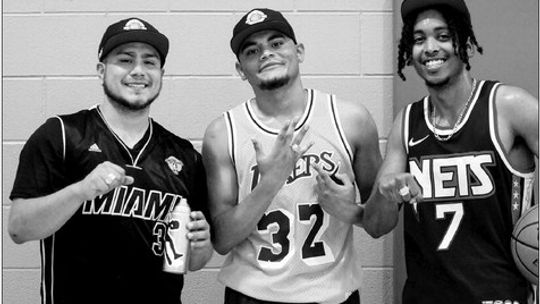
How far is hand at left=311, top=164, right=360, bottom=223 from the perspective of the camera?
194 cm

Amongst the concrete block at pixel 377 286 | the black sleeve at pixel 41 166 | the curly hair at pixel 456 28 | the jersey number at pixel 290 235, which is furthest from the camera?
the concrete block at pixel 377 286

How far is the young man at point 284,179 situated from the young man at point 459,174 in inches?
6.9

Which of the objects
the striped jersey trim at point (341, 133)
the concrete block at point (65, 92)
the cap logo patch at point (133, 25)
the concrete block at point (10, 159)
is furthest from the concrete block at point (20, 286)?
the striped jersey trim at point (341, 133)

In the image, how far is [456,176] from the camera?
1.84 meters

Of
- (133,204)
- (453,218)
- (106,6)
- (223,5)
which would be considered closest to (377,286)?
(453,218)

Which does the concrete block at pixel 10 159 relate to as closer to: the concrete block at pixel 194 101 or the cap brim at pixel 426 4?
the concrete block at pixel 194 101

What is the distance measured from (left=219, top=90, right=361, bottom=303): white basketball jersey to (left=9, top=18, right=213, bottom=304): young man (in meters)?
0.16

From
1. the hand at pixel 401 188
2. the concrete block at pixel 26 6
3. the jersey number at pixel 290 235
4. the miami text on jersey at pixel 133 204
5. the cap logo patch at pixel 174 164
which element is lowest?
the jersey number at pixel 290 235

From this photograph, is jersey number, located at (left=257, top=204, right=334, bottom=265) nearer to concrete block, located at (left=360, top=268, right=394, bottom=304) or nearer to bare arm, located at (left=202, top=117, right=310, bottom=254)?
bare arm, located at (left=202, top=117, right=310, bottom=254)

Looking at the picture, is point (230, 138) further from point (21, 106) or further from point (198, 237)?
point (21, 106)

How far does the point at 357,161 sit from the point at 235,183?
1.36 feet

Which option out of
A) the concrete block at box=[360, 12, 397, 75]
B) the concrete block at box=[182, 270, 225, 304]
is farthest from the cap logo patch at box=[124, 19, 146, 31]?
the concrete block at box=[182, 270, 225, 304]

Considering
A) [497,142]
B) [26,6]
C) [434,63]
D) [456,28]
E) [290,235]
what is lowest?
[290,235]

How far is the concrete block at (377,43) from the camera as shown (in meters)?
2.55
